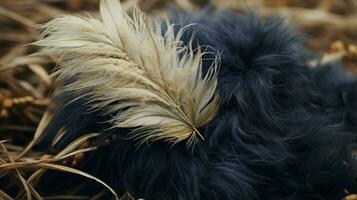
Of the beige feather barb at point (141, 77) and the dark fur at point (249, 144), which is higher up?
the beige feather barb at point (141, 77)

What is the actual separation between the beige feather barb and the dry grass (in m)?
0.11

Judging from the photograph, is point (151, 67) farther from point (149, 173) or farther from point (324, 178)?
point (324, 178)

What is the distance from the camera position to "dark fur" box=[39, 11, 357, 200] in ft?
3.02

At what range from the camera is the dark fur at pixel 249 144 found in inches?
36.2

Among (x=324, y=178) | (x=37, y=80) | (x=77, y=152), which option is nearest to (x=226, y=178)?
(x=324, y=178)

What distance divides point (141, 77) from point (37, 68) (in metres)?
0.56

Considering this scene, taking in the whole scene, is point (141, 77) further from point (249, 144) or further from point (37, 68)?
point (37, 68)

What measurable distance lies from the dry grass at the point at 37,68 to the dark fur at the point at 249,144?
0.17 ft

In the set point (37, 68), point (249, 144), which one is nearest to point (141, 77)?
point (249, 144)

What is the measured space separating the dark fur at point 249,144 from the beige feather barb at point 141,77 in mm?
35

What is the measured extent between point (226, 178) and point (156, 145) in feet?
0.45

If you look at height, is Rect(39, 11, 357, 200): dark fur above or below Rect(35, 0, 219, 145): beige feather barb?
below

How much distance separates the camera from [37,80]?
56.1 inches

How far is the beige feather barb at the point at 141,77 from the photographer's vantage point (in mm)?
915
